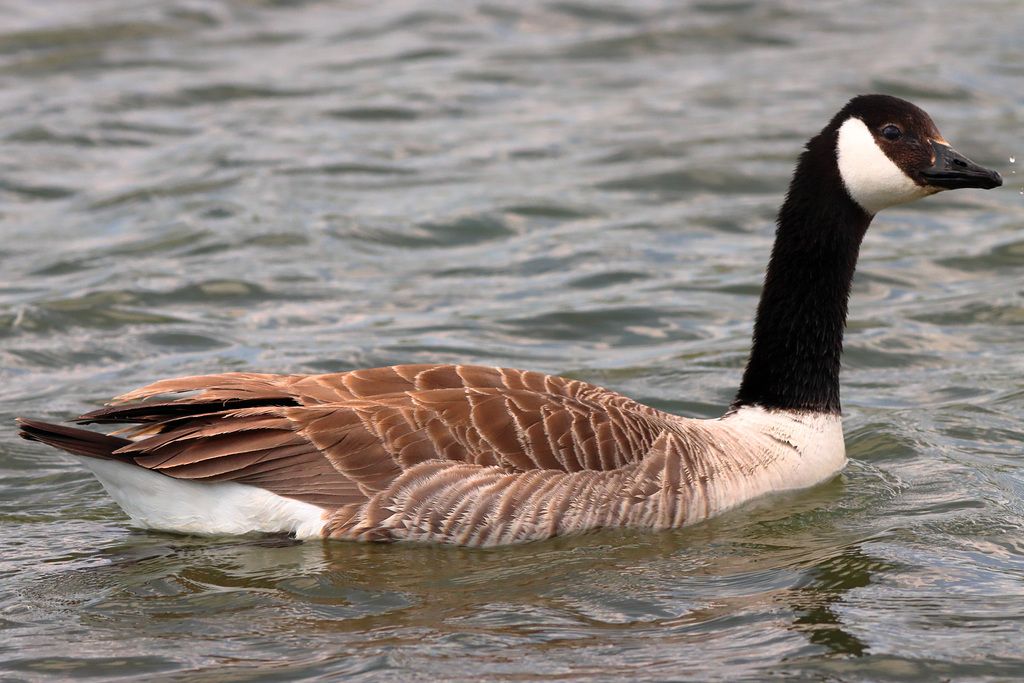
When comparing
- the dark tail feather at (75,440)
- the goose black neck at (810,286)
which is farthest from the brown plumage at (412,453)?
the goose black neck at (810,286)

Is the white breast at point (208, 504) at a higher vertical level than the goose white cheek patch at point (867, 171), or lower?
lower

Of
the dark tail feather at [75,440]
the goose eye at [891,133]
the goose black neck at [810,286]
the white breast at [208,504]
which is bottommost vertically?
the white breast at [208,504]

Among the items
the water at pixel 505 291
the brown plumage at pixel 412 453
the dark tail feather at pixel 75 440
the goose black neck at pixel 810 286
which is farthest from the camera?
the goose black neck at pixel 810 286

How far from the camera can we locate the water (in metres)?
6.31

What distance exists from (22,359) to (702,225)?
7464 mm

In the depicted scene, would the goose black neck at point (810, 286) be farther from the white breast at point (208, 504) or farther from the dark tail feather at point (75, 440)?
the dark tail feather at point (75, 440)

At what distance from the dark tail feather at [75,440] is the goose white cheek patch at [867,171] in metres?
4.60

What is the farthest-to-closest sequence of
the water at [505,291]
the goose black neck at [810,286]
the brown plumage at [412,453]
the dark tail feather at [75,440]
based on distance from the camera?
the goose black neck at [810,286], the brown plumage at [412,453], the dark tail feather at [75,440], the water at [505,291]

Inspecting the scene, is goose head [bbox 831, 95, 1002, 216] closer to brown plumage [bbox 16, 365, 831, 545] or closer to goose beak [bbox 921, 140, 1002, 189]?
goose beak [bbox 921, 140, 1002, 189]

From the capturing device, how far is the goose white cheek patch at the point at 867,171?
316 inches

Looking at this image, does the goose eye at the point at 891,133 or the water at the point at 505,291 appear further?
the goose eye at the point at 891,133

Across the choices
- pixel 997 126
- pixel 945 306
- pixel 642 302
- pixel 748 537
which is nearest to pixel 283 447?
pixel 748 537

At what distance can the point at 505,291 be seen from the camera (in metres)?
12.6

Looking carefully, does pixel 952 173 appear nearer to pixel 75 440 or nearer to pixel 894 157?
pixel 894 157
